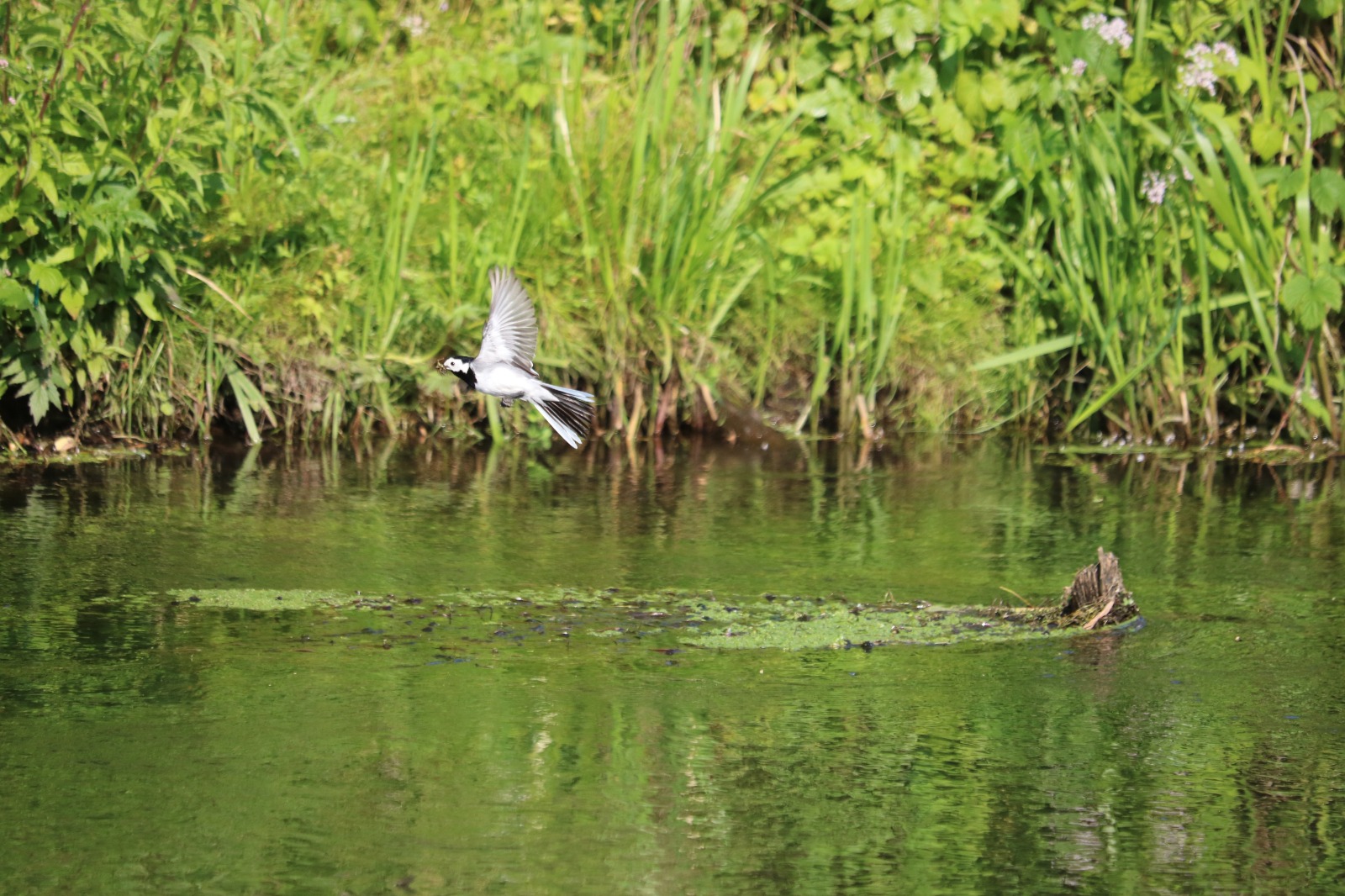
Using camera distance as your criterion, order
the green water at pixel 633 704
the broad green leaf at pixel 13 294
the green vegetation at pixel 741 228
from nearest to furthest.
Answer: the green water at pixel 633 704 < the broad green leaf at pixel 13 294 < the green vegetation at pixel 741 228

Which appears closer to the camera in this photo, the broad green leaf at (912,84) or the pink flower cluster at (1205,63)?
the pink flower cluster at (1205,63)

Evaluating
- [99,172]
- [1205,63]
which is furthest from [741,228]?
[99,172]

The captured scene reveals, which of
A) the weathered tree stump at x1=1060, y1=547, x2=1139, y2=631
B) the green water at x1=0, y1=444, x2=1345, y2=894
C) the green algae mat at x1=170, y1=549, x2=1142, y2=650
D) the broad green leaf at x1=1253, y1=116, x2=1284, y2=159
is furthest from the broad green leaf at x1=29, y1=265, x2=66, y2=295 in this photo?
the broad green leaf at x1=1253, y1=116, x2=1284, y2=159

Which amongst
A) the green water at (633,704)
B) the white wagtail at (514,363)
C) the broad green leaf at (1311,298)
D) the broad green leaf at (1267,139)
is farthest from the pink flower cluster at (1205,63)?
the white wagtail at (514,363)

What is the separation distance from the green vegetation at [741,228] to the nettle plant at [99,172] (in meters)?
0.03

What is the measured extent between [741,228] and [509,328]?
2.81 m

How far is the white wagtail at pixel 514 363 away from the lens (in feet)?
16.8

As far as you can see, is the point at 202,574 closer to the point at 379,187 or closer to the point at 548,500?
the point at 548,500

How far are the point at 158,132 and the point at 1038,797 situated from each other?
416 cm

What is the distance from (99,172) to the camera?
20.7 ft

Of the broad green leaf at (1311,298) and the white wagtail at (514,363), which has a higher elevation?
the broad green leaf at (1311,298)

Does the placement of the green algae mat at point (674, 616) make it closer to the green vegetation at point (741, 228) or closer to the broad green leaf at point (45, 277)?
the broad green leaf at point (45, 277)

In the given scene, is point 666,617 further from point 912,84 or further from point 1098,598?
point 912,84

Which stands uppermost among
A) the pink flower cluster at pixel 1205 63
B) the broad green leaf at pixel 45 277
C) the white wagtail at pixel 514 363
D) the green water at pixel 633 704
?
the pink flower cluster at pixel 1205 63
